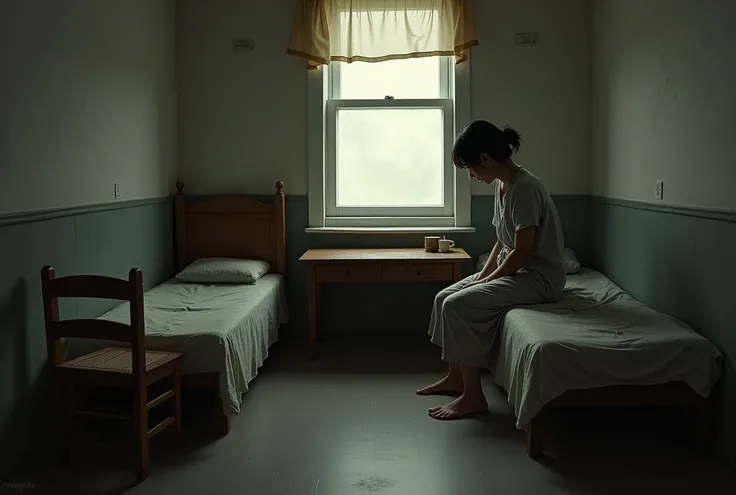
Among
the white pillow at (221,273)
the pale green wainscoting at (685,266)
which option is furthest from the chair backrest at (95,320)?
the pale green wainscoting at (685,266)

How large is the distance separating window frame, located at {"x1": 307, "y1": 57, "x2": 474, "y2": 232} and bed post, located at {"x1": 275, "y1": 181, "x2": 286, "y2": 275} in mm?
176

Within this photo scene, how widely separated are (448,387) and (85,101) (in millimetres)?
2225

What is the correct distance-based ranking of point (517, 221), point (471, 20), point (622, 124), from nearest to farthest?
point (517, 221)
point (622, 124)
point (471, 20)

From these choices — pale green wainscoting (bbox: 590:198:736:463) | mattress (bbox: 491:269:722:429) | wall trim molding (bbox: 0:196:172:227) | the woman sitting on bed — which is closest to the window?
pale green wainscoting (bbox: 590:198:736:463)

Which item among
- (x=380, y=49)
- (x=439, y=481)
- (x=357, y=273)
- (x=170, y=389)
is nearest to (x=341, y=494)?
(x=439, y=481)

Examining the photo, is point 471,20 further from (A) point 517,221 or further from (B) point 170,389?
(B) point 170,389

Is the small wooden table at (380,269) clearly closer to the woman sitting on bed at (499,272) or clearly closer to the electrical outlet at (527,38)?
the woman sitting on bed at (499,272)

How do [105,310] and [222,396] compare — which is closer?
[222,396]

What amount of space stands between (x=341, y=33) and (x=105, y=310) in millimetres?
2254

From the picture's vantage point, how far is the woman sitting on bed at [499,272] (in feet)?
11.5

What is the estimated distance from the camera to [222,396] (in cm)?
320

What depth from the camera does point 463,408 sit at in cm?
351

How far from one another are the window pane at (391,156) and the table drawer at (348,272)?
0.76 m

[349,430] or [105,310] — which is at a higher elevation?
[105,310]
